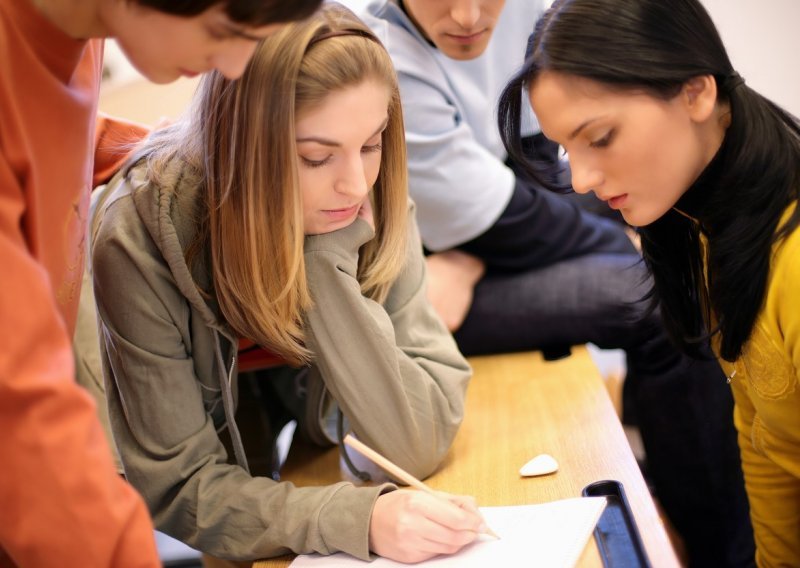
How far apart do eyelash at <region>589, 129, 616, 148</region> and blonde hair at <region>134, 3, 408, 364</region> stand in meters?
0.24

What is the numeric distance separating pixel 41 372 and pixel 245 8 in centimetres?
30

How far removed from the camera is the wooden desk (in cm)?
100

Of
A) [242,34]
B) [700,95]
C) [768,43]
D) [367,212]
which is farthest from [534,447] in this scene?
[768,43]

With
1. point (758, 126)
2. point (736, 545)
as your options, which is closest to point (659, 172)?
point (758, 126)

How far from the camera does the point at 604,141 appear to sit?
3.21 feet

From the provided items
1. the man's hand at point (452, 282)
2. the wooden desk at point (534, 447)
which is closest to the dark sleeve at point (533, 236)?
the man's hand at point (452, 282)

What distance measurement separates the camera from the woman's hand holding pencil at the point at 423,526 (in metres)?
0.88

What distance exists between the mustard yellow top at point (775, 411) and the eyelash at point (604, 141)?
0.20m

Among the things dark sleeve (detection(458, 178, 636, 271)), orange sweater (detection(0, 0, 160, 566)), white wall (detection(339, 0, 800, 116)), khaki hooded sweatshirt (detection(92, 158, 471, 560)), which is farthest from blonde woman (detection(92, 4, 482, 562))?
white wall (detection(339, 0, 800, 116))

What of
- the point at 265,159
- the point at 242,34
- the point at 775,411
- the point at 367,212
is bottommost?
the point at 775,411

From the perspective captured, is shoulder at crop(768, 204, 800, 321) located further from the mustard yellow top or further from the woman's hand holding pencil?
the woman's hand holding pencil

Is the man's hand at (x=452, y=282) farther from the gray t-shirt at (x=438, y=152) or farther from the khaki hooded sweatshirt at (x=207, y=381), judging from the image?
the khaki hooded sweatshirt at (x=207, y=381)

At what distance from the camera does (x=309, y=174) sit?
3.22 feet

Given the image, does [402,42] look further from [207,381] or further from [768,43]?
[768,43]
